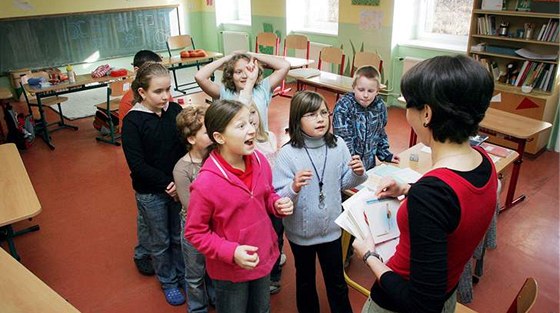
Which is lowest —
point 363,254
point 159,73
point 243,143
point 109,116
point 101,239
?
point 101,239

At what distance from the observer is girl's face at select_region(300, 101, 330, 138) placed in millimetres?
1955

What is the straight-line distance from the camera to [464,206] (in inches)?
39.4

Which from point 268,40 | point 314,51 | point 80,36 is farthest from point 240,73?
point 80,36

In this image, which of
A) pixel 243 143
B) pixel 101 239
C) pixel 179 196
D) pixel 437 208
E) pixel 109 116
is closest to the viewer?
pixel 437 208

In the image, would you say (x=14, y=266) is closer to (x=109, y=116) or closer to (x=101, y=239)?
(x=101, y=239)

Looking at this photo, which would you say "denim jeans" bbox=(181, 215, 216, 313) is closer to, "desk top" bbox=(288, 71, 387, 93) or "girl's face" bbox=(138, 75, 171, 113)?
"girl's face" bbox=(138, 75, 171, 113)

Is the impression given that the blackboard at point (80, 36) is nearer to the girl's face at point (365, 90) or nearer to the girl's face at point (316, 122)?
the girl's face at point (365, 90)

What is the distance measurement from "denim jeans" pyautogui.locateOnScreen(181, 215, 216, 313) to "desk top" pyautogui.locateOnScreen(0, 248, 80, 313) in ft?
2.30

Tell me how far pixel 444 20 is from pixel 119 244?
15.9ft

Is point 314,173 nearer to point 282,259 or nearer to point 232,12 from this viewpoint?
point 282,259

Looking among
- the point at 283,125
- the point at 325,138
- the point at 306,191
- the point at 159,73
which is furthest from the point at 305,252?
the point at 283,125

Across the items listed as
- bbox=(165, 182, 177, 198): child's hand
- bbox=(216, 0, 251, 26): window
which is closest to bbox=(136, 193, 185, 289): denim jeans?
bbox=(165, 182, 177, 198): child's hand

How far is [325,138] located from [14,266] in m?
1.45

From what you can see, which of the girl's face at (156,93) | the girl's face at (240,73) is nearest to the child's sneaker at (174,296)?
the girl's face at (156,93)
